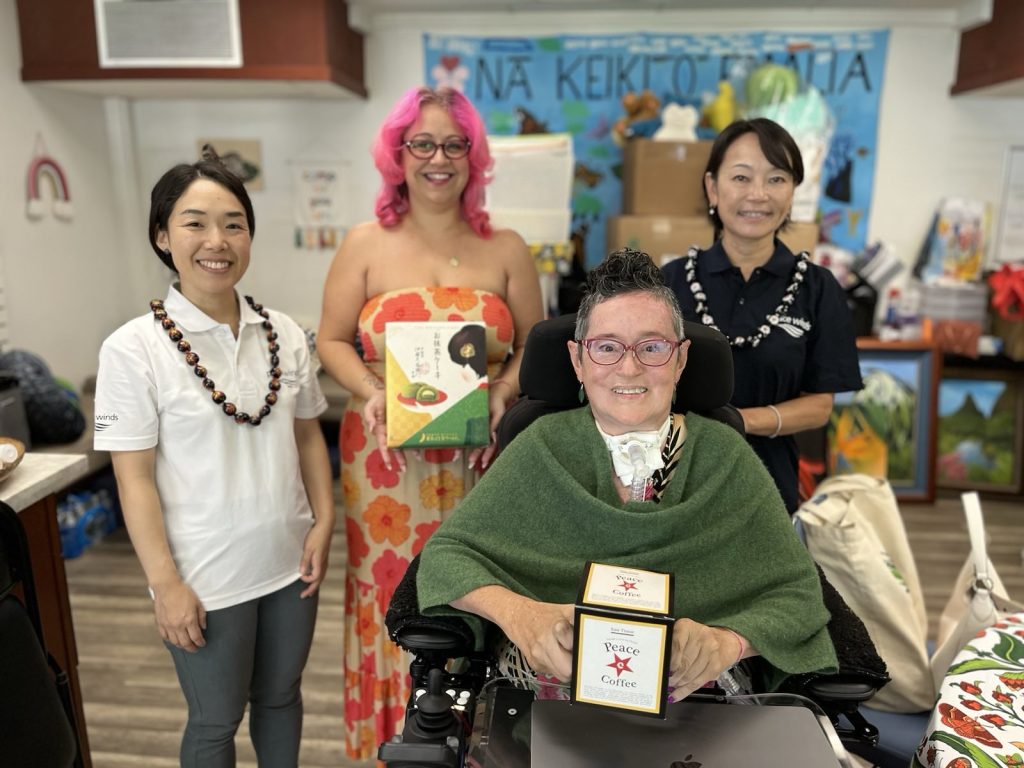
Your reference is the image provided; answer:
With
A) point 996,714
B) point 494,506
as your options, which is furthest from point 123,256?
point 996,714

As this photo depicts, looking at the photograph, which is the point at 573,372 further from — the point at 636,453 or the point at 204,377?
the point at 204,377

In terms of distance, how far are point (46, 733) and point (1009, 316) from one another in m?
4.69

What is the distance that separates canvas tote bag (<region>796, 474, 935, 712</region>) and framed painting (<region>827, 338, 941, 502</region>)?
2.47 m

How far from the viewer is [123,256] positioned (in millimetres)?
4750

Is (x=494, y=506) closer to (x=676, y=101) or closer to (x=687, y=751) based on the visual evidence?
(x=687, y=751)

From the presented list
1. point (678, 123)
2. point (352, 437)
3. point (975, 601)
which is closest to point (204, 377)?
point (352, 437)

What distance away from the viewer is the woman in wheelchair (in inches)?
51.8

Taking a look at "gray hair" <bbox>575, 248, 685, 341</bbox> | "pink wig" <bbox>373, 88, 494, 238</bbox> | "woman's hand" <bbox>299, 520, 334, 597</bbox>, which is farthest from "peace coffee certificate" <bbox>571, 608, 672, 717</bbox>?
"pink wig" <bbox>373, 88, 494, 238</bbox>

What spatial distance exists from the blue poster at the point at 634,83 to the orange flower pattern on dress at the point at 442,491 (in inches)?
108

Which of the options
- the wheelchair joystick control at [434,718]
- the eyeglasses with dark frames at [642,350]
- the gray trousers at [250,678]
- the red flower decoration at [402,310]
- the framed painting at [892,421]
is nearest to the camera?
the wheelchair joystick control at [434,718]

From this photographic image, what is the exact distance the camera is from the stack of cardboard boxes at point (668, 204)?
156 inches

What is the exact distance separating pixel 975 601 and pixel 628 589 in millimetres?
994

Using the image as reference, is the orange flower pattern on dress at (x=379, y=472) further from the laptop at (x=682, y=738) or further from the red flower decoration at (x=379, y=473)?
the laptop at (x=682, y=738)

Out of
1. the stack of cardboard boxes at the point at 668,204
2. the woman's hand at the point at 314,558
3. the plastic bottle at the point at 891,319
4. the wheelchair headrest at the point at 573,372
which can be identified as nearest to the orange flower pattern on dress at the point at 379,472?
the woman's hand at the point at 314,558
